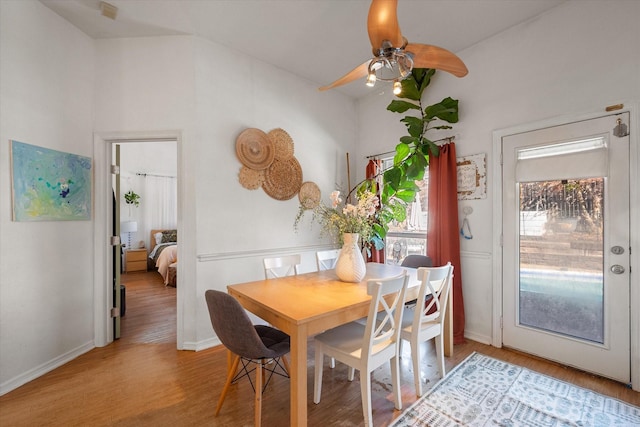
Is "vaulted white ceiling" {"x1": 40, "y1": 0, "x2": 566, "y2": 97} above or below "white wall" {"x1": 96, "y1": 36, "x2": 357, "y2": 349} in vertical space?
above

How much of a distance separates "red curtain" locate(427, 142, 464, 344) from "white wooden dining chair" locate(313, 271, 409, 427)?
55.3 inches

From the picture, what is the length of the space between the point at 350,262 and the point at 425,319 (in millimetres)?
734

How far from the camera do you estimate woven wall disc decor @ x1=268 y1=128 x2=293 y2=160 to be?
3275mm

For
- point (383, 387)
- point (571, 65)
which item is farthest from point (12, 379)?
point (571, 65)

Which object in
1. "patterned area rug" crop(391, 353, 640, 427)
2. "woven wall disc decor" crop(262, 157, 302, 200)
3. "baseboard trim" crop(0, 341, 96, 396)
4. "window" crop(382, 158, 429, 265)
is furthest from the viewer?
"window" crop(382, 158, 429, 265)

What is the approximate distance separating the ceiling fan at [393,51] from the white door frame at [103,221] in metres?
2.07

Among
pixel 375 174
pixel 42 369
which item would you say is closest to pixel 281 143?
pixel 375 174

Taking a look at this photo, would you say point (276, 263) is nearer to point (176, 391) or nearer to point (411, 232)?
point (176, 391)

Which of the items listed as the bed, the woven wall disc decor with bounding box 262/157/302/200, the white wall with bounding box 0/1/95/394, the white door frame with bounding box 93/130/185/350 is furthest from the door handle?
the bed

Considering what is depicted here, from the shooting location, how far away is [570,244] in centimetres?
235

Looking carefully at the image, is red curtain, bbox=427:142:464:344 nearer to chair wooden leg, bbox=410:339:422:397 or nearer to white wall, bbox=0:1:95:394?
chair wooden leg, bbox=410:339:422:397

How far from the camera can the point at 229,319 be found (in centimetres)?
154

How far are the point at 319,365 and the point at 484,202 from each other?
7.56 feet

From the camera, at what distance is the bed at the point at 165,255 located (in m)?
4.96
